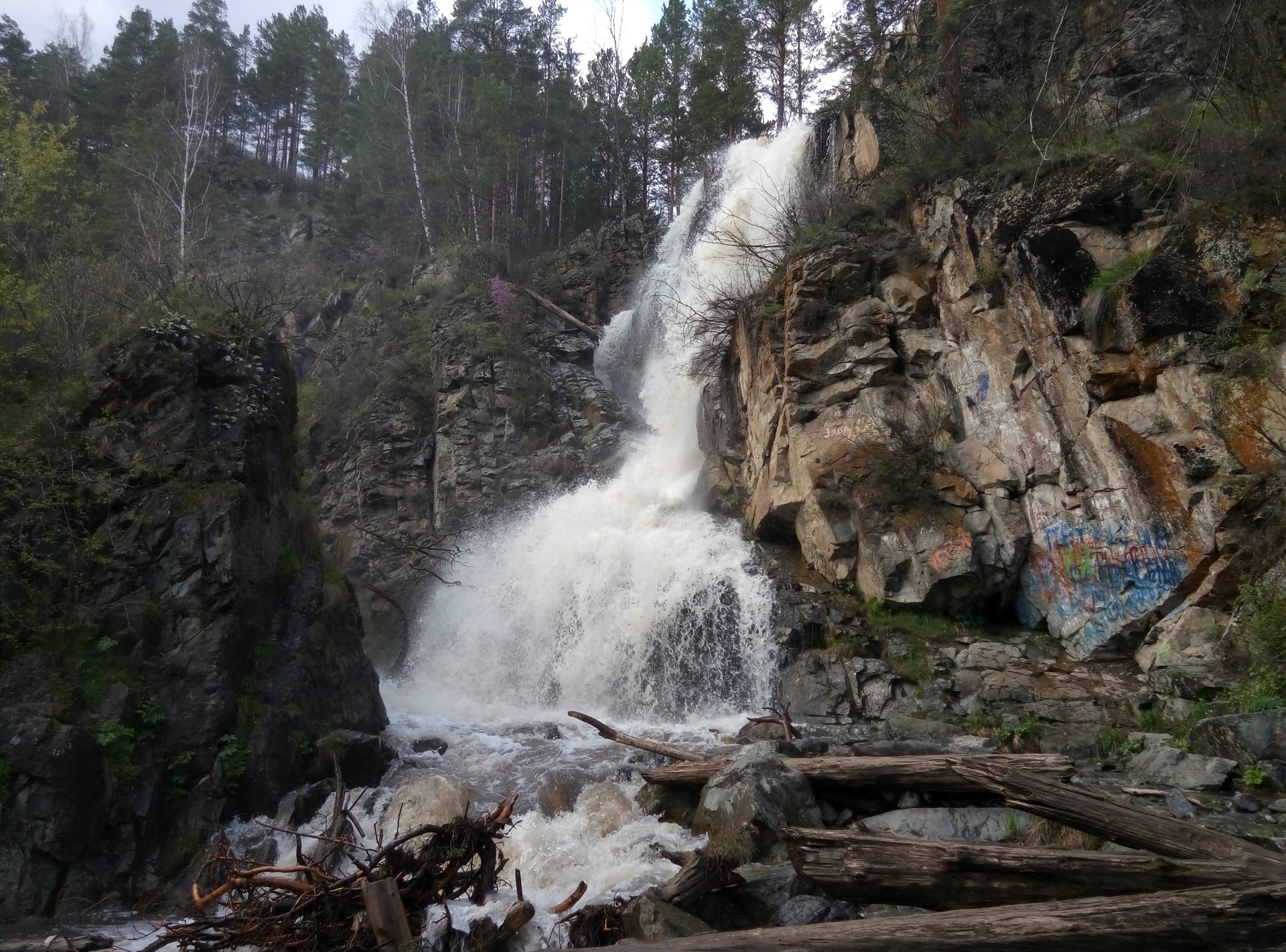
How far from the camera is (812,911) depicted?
4.99m

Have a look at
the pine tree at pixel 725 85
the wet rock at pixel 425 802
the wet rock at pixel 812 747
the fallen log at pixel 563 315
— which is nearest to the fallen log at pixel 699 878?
the wet rock at pixel 812 747

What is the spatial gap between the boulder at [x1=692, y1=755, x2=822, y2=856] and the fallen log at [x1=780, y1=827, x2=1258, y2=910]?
1.56 metres

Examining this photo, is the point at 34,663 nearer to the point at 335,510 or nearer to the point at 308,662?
the point at 308,662

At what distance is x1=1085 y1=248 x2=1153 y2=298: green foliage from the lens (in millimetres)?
10266

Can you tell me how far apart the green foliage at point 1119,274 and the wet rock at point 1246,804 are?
7240mm

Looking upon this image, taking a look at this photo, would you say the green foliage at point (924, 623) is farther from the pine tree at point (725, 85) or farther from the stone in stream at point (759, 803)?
the pine tree at point (725, 85)

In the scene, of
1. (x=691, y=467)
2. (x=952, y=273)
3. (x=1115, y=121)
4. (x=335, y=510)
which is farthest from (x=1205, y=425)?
(x=335, y=510)

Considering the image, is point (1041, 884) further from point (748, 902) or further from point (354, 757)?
point (354, 757)

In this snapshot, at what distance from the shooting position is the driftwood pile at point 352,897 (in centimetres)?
424

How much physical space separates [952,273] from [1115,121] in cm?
403

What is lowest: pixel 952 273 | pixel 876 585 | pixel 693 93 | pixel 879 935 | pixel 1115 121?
pixel 879 935

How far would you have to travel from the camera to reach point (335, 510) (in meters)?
21.9

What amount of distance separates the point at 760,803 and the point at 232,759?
626cm

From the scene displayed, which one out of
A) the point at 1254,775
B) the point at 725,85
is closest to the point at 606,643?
the point at 1254,775
